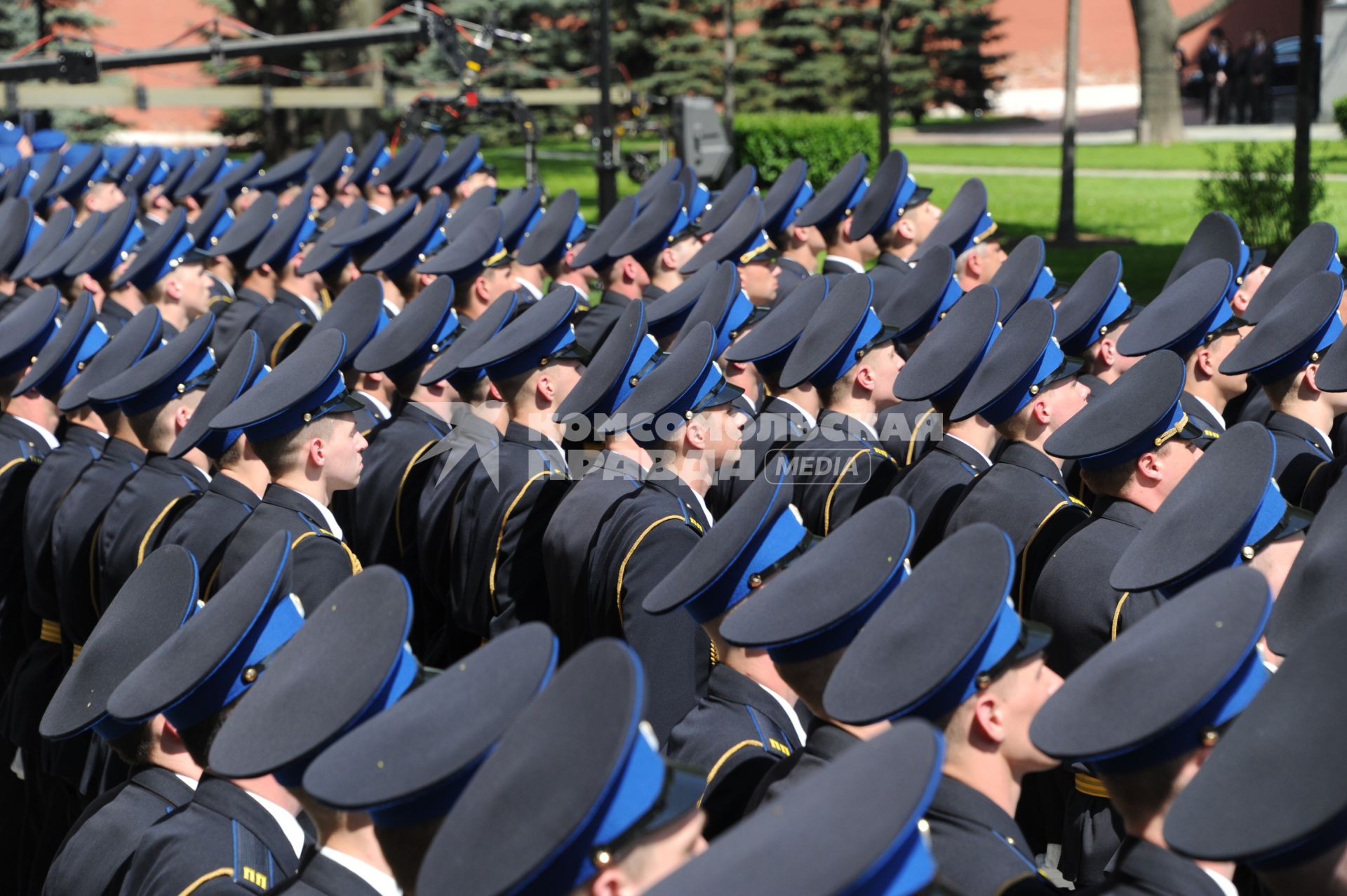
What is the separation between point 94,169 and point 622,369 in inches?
335

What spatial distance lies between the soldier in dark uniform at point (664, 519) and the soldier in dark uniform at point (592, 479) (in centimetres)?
2

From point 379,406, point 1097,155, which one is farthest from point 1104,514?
point 1097,155

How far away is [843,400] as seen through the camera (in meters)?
4.73

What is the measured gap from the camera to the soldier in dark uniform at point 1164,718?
83.5 inches

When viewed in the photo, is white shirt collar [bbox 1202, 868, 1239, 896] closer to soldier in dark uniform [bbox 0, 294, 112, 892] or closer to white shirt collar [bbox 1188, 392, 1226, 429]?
white shirt collar [bbox 1188, 392, 1226, 429]

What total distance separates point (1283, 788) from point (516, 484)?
2.99 metres

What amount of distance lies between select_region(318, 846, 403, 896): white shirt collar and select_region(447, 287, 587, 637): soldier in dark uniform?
2042mm

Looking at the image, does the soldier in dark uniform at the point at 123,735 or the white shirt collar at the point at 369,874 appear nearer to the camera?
the white shirt collar at the point at 369,874

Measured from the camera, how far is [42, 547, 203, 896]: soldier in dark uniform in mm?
2832

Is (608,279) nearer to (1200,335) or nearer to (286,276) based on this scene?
(286,276)

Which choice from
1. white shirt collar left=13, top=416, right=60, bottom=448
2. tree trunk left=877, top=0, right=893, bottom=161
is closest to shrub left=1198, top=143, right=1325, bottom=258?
tree trunk left=877, top=0, right=893, bottom=161

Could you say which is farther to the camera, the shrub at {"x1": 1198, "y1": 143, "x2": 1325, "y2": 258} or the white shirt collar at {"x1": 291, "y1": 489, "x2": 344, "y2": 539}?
the shrub at {"x1": 1198, "y1": 143, "x2": 1325, "y2": 258}

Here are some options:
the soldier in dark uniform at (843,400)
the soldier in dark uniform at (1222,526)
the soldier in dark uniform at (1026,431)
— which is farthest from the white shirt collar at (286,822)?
the soldier in dark uniform at (843,400)

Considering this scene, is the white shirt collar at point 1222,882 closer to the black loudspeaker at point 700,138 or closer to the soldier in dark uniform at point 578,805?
the soldier in dark uniform at point 578,805
